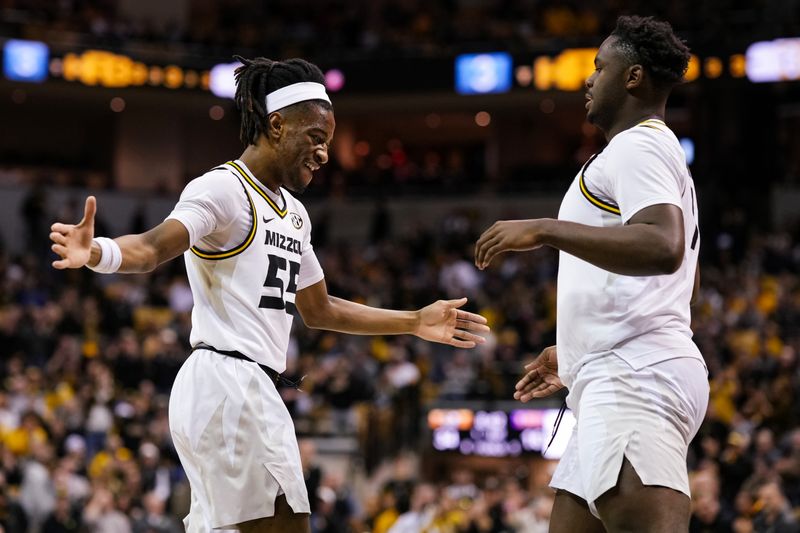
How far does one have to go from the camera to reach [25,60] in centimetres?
2514

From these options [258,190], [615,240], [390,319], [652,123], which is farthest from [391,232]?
[615,240]

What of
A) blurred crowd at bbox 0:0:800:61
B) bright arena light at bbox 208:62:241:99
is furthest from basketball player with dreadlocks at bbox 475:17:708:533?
bright arena light at bbox 208:62:241:99

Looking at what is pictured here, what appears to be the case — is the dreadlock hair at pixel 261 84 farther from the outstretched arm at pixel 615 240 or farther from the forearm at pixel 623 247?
the forearm at pixel 623 247

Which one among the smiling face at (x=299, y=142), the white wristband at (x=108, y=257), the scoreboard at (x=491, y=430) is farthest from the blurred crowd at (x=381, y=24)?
the white wristband at (x=108, y=257)

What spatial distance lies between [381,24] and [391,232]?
5.45 m

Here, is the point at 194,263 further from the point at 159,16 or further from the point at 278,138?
the point at 159,16

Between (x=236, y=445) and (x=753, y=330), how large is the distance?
1404 cm

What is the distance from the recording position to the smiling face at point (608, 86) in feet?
13.5

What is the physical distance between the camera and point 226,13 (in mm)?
29797

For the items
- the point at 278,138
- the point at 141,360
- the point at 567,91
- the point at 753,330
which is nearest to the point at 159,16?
the point at 567,91

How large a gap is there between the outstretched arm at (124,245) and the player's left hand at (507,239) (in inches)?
43.2

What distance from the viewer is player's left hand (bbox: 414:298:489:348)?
17.0ft

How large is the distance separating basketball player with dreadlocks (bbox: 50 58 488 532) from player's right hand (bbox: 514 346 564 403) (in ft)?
3.14

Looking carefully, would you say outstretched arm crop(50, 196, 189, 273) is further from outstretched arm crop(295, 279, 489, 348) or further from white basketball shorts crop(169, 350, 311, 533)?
outstretched arm crop(295, 279, 489, 348)
